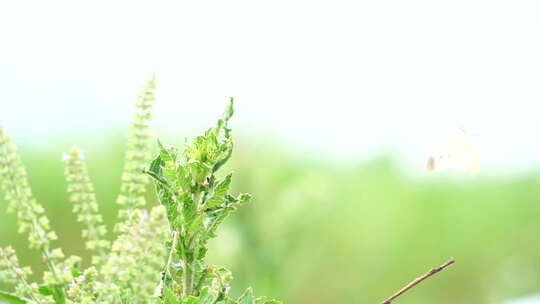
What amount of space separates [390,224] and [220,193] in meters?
3.78

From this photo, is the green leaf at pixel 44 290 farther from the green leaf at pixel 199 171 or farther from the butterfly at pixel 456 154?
the butterfly at pixel 456 154

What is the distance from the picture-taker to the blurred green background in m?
3.81

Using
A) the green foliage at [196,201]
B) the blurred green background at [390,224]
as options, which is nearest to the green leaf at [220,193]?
the green foliage at [196,201]

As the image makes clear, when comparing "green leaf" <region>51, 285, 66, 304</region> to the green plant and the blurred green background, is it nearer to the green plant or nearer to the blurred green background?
the green plant

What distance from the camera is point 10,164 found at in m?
A: 0.50

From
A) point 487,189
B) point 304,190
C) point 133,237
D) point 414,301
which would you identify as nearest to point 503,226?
point 487,189

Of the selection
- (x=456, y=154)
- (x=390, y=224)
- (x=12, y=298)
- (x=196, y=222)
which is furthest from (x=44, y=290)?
(x=390, y=224)

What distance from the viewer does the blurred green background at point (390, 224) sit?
150 inches

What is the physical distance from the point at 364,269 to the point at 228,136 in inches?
145

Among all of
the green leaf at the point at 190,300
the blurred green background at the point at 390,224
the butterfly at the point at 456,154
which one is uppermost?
the butterfly at the point at 456,154

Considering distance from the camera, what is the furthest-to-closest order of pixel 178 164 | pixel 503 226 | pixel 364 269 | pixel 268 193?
pixel 503 226, pixel 364 269, pixel 268 193, pixel 178 164

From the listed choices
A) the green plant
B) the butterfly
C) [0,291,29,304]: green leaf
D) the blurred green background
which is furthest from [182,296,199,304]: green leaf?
the blurred green background

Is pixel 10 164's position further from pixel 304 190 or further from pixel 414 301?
pixel 414 301

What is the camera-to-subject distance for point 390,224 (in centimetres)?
416
